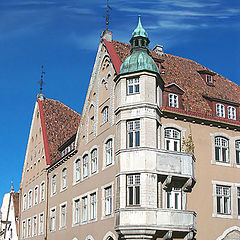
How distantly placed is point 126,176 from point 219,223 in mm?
7239

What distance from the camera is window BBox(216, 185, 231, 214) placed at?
104ft

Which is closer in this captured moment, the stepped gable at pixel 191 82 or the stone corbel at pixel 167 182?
the stone corbel at pixel 167 182

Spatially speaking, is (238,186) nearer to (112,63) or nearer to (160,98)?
(160,98)

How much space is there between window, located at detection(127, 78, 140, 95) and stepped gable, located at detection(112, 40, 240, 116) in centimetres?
354

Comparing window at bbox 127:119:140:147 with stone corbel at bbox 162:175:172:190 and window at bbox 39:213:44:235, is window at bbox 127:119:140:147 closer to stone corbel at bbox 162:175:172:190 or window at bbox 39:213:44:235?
stone corbel at bbox 162:175:172:190

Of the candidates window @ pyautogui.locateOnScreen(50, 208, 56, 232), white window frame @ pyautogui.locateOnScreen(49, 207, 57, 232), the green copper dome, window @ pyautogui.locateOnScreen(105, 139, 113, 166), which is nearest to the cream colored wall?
the green copper dome

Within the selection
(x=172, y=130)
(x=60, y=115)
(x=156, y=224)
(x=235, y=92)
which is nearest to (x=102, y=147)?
(x=172, y=130)

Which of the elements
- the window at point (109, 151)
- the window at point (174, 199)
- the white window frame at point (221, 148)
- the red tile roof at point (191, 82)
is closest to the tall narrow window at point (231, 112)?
the red tile roof at point (191, 82)

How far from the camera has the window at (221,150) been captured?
32.8 metres

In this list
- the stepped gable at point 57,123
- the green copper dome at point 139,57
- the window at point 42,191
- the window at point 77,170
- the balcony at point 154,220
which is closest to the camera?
the balcony at point 154,220

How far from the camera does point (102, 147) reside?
34500 millimetres

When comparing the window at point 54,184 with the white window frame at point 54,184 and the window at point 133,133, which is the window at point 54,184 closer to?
the white window frame at point 54,184

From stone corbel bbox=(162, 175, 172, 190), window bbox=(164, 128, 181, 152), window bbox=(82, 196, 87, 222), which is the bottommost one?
window bbox=(82, 196, 87, 222)

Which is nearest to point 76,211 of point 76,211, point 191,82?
point 76,211
